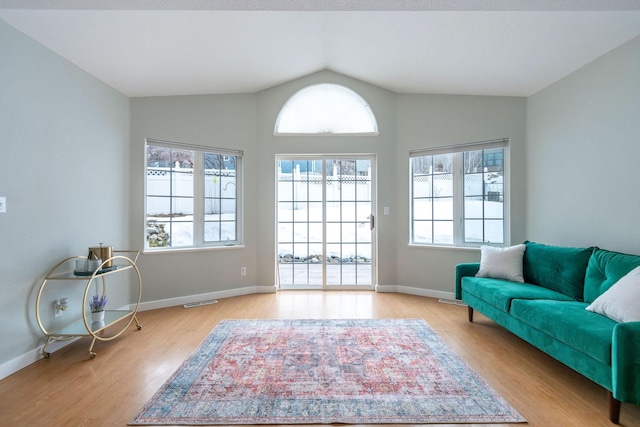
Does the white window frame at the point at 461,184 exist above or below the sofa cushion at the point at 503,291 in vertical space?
above

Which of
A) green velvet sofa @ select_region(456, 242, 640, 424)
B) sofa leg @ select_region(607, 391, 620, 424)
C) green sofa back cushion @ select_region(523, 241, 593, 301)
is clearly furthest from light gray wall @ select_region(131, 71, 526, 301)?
sofa leg @ select_region(607, 391, 620, 424)

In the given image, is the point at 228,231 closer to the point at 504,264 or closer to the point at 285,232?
the point at 285,232

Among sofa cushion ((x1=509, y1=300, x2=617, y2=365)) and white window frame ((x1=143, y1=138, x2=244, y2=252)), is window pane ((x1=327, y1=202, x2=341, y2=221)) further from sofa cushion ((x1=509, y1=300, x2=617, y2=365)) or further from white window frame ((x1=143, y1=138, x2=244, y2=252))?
sofa cushion ((x1=509, y1=300, x2=617, y2=365))

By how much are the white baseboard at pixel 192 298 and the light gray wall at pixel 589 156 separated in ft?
4.98

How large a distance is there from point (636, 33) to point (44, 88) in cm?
489

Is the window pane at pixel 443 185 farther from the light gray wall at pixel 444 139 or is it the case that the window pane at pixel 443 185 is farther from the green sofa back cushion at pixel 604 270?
the green sofa back cushion at pixel 604 270

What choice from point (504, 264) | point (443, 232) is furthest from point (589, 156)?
point (443, 232)

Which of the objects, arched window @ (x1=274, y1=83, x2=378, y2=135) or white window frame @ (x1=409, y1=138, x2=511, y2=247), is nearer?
white window frame @ (x1=409, y1=138, x2=511, y2=247)

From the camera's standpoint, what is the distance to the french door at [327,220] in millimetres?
4824

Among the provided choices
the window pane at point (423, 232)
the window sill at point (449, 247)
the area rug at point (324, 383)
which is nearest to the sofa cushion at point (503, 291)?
the area rug at point (324, 383)

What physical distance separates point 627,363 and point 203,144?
441 cm

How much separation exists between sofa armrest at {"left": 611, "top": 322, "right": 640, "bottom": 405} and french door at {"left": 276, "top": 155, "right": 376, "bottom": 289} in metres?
3.17

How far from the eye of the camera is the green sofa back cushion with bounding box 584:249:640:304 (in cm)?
243

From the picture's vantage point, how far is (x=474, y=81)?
3912mm
